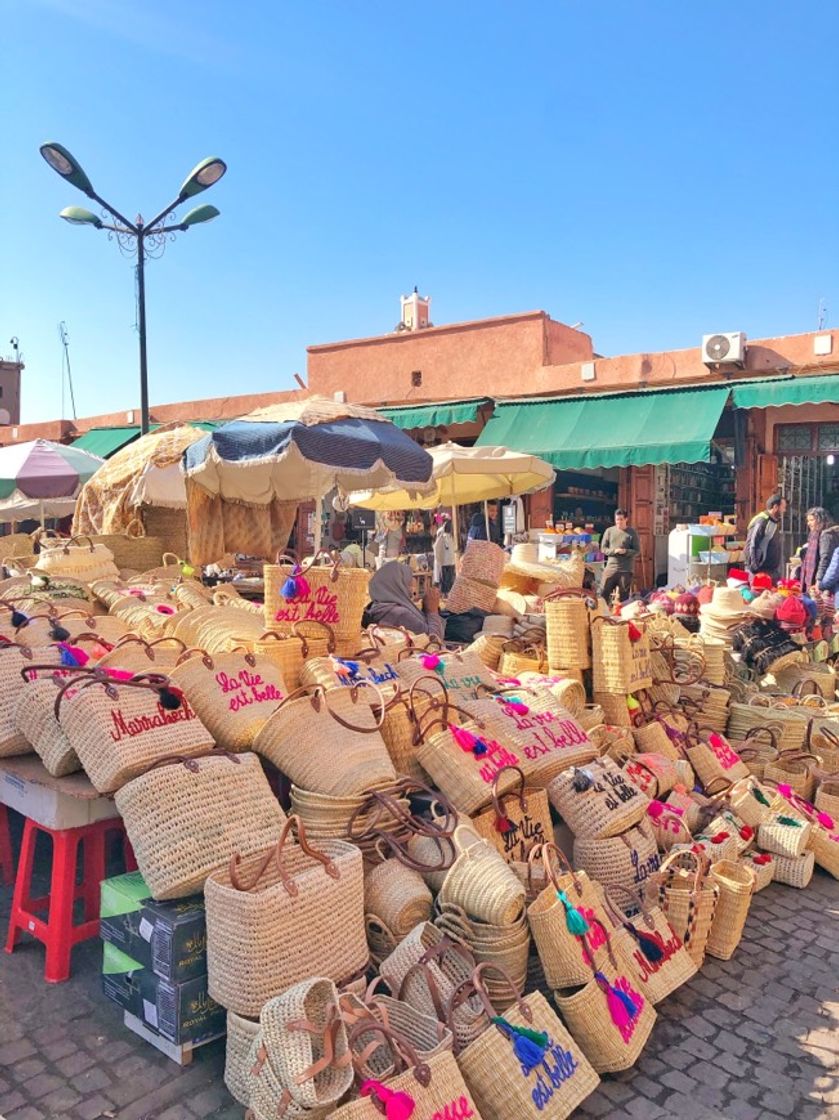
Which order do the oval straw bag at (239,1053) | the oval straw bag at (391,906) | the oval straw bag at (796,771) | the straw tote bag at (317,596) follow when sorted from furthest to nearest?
the oval straw bag at (796,771) < the straw tote bag at (317,596) < the oval straw bag at (391,906) < the oval straw bag at (239,1053)

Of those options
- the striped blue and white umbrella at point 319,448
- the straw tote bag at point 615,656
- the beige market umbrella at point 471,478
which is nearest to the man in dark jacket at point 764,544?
the beige market umbrella at point 471,478

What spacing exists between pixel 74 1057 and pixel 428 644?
2.67m

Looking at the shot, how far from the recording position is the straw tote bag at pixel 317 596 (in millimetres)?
4266

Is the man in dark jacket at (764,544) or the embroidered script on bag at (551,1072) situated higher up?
the man in dark jacket at (764,544)

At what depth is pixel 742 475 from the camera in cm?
1255

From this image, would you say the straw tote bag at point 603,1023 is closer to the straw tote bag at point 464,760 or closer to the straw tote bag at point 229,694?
the straw tote bag at point 464,760

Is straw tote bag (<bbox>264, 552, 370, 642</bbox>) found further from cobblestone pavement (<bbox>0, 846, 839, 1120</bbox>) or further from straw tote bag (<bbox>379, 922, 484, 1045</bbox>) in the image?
straw tote bag (<bbox>379, 922, 484, 1045</bbox>)

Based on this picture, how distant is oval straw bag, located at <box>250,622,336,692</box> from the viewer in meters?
3.96

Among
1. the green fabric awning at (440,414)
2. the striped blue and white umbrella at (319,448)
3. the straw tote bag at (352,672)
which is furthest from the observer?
the green fabric awning at (440,414)

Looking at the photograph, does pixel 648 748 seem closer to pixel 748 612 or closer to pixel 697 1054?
pixel 697 1054

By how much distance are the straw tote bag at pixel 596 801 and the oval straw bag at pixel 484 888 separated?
0.67 metres

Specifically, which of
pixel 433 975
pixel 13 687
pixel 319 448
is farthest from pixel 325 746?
pixel 319 448

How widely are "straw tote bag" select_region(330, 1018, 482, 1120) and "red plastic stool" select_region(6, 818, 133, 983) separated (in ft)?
4.47

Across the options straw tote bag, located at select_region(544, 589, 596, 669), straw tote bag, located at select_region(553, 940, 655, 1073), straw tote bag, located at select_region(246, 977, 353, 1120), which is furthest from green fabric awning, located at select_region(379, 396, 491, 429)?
straw tote bag, located at select_region(246, 977, 353, 1120)
